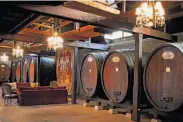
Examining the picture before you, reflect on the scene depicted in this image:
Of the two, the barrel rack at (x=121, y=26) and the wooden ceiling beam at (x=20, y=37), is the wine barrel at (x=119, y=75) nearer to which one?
the barrel rack at (x=121, y=26)

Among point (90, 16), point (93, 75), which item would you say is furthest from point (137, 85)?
point (90, 16)

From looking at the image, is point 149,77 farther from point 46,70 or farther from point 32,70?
point 32,70

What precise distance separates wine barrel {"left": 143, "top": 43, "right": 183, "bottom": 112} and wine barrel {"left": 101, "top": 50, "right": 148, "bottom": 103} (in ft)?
1.87

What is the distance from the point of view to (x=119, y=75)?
531 centimetres

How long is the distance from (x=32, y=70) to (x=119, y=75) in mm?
7143

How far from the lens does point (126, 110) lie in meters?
5.45

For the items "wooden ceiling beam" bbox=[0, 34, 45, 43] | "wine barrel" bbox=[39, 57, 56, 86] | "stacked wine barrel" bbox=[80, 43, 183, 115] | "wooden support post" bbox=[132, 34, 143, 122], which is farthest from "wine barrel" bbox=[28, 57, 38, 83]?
"wooden support post" bbox=[132, 34, 143, 122]

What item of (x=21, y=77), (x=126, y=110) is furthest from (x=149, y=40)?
(x=21, y=77)

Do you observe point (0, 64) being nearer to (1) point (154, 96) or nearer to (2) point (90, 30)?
(2) point (90, 30)

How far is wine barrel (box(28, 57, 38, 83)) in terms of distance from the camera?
36.3 feet

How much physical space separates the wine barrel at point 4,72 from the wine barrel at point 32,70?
5.24m

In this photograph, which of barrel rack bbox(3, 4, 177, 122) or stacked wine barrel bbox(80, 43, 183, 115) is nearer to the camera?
barrel rack bbox(3, 4, 177, 122)

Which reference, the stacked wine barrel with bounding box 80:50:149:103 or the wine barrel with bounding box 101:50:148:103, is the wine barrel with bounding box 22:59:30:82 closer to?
the stacked wine barrel with bounding box 80:50:149:103

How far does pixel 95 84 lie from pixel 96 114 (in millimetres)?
929
